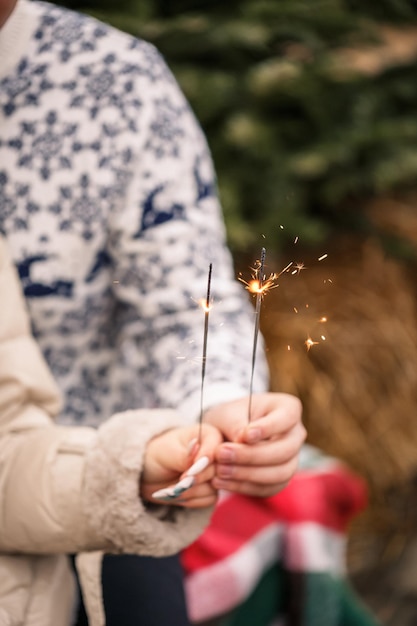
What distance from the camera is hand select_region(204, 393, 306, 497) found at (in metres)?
0.57

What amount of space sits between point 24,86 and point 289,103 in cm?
122

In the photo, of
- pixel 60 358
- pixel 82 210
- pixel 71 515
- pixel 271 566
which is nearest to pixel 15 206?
pixel 82 210

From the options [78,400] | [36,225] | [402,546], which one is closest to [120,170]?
[36,225]

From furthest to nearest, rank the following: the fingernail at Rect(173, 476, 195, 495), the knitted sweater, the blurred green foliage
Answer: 1. the blurred green foliage
2. the knitted sweater
3. the fingernail at Rect(173, 476, 195, 495)

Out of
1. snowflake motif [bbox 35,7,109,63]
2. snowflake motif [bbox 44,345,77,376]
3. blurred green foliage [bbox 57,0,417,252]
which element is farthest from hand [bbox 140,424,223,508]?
blurred green foliage [bbox 57,0,417,252]

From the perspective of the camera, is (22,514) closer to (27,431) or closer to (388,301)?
(27,431)

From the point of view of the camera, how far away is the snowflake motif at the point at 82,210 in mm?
875

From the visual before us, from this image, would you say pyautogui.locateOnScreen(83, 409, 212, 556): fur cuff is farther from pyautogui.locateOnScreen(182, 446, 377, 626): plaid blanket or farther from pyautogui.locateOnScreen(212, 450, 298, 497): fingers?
pyautogui.locateOnScreen(182, 446, 377, 626): plaid blanket

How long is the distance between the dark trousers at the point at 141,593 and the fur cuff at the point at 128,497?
0.07 ft

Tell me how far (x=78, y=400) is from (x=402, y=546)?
1.02 meters

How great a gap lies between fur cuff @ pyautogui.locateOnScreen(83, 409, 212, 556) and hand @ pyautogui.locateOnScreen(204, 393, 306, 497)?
0.04 meters

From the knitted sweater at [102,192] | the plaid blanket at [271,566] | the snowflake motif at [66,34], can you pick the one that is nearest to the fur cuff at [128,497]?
the knitted sweater at [102,192]

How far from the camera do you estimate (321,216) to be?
1.94 meters

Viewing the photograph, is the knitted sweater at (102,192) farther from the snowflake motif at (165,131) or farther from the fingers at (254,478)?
the fingers at (254,478)
